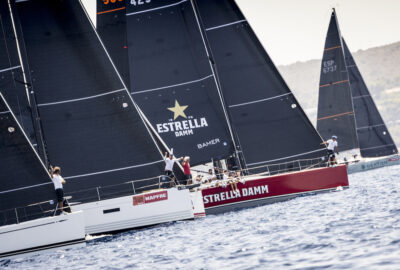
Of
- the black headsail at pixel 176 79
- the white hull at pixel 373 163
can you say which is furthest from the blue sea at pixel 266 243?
the white hull at pixel 373 163

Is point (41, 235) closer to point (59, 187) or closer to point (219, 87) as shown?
point (59, 187)

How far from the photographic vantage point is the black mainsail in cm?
4119

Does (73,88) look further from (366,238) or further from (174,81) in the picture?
(366,238)

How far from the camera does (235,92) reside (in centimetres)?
2316

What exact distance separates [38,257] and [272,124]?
33.8 feet

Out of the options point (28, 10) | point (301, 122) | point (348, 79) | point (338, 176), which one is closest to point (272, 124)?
point (301, 122)

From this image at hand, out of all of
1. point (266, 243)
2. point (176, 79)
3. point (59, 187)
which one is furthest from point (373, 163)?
point (266, 243)

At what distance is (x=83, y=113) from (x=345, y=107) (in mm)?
27137

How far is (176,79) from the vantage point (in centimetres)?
2288

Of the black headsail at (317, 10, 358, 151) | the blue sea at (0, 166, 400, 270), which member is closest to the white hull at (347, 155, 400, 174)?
the black headsail at (317, 10, 358, 151)

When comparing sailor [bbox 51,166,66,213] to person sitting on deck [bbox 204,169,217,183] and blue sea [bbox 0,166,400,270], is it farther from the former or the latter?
person sitting on deck [bbox 204,169,217,183]

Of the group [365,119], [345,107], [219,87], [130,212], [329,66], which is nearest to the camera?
[130,212]

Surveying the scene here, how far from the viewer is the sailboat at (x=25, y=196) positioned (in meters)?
15.2

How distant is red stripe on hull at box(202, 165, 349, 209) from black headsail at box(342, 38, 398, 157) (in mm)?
24745
